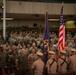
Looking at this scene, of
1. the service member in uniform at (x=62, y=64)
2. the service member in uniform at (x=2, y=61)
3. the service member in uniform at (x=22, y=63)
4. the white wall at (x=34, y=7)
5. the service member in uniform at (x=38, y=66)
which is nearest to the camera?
the service member in uniform at (x=38, y=66)

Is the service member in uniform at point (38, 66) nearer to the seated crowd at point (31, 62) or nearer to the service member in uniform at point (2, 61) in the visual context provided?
the seated crowd at point (31, 62)

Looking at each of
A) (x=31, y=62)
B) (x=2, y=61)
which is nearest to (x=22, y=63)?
(x=31, y=62)

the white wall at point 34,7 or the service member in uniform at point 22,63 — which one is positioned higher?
the white wall at point 34,7

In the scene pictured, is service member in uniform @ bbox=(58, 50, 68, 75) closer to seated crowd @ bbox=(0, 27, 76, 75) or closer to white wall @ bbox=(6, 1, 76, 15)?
seated crowd @ bbox=(0, 27, 76, 75)

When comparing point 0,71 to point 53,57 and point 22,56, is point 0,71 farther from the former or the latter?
point 53,57

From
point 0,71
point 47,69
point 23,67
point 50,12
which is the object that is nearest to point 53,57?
point 47,69

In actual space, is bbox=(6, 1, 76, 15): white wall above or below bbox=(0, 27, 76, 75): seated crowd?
above

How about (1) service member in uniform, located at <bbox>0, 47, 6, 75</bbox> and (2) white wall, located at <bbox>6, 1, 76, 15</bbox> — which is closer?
(1) service member in uniform, located at <bbox>0, 47, 6, 75</bbox>

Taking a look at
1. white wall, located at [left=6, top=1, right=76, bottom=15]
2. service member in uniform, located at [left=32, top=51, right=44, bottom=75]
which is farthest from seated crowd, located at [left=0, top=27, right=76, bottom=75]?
white wall, located at [left=6, top=1, right=76, bottom=15]

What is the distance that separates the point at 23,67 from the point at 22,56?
78 centimetres

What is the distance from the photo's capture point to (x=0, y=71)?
12.5m

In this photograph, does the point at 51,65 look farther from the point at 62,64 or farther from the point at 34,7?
the point at 34,7

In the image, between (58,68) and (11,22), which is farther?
(11,22)

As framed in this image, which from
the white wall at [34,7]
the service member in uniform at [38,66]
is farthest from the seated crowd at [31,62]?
the white wall at [34,7]
